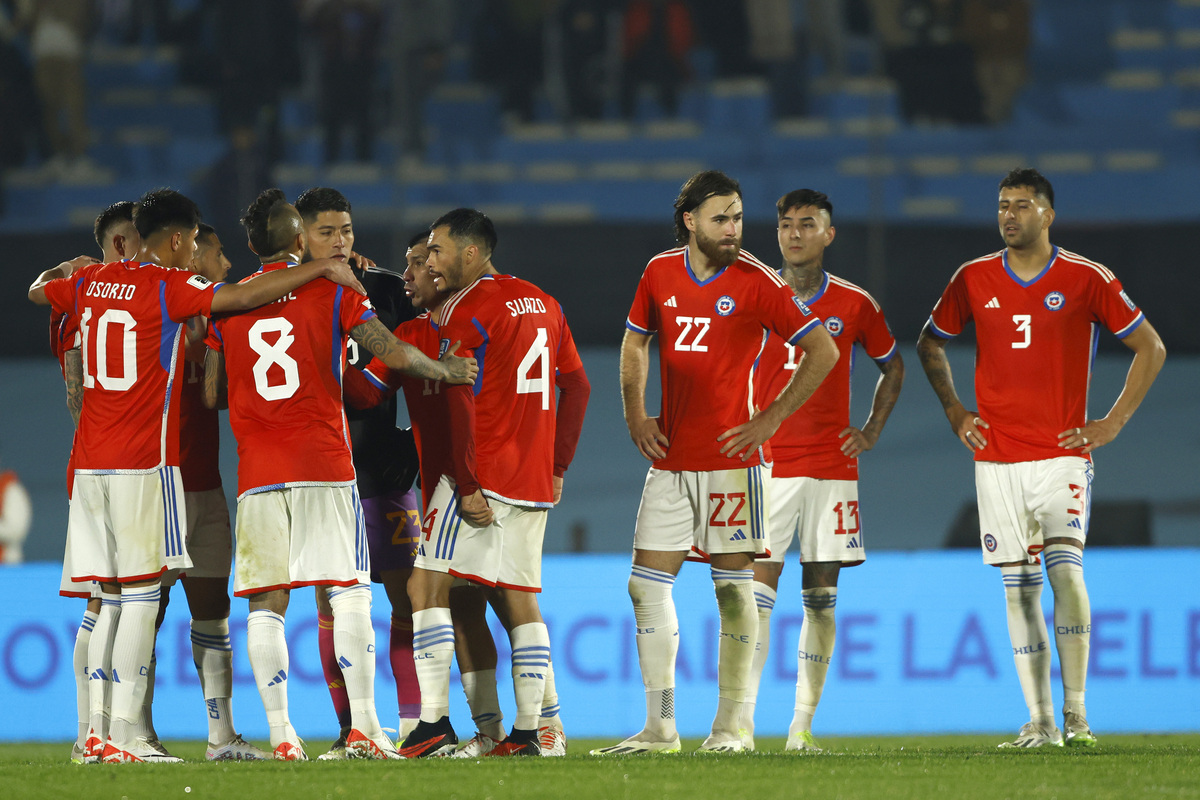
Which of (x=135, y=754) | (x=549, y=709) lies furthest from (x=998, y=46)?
(x=135, y=754)

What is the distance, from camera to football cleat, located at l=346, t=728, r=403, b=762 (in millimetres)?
5148

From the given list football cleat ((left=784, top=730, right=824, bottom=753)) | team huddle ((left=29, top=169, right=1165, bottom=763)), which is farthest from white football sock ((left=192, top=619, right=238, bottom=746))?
football cleat ((left=784, top=730, right=824, bottom=753))

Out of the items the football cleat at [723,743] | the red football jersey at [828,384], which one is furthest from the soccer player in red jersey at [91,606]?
the red football jersey at [828,384]

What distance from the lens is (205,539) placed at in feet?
19.2

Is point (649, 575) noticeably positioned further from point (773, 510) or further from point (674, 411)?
point (773, 510)

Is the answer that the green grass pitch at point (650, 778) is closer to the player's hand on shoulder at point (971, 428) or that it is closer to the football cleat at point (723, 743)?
the football cleat at point (723, 743)

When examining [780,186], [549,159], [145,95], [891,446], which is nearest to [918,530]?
[891,446]

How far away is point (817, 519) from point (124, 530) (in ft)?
10.1

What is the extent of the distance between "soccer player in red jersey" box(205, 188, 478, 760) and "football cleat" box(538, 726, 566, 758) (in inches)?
24.0

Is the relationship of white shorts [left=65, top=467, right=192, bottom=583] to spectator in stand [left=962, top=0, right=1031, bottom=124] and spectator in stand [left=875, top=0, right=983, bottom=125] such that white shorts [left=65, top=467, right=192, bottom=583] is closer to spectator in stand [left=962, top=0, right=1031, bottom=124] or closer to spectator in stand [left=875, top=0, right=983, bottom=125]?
spectator in stand [left=875, top=0, right=983, bottom=125]

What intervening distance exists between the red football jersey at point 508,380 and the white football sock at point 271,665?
0.96 m

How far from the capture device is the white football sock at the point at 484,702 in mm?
5730

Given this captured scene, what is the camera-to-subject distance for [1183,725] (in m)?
8.23

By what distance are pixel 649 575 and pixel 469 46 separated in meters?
11.2
